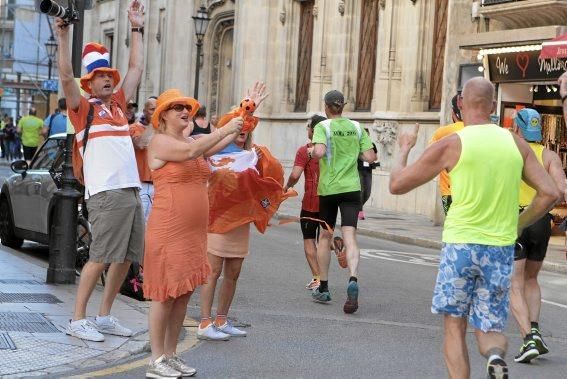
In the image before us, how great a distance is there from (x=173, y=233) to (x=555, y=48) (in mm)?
12357

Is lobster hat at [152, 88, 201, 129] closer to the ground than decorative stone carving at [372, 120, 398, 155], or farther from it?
farther from it

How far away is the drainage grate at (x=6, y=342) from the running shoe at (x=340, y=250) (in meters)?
3.73

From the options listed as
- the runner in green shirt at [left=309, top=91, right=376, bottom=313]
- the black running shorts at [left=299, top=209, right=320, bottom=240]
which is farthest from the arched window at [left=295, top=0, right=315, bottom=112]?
the runner in green shirt at [left=309, top=91, right=376, bottom=313]

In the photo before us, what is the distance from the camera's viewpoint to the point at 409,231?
20219 millimetres

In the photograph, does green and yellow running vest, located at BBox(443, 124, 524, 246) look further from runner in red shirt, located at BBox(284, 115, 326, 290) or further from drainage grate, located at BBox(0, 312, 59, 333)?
runner in red shirt, located at BBox(284, 115, 326, 290)

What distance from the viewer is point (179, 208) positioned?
701 centimetres

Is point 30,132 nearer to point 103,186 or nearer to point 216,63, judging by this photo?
point 216,63

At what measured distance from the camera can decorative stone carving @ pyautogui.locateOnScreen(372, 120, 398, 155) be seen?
25688mm

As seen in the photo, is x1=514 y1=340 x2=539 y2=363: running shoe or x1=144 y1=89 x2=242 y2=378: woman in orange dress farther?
x1=514 y1=340 x2=539 y2=363: running shoe

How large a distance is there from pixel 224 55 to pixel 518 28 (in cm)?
1744

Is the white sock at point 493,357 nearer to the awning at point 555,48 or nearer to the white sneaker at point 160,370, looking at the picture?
the white sneaker at point 160,370

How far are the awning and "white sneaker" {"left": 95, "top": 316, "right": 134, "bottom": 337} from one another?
37.8ft

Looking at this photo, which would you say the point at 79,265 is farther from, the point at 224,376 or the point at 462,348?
the point at 462,348

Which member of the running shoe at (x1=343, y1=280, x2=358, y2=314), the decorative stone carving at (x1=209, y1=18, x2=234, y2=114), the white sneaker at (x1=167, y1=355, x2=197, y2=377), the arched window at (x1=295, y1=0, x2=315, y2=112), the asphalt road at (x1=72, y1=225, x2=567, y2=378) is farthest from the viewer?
the decorative stone carving at (x1=209, y1=18, x2=234, y2=114)
